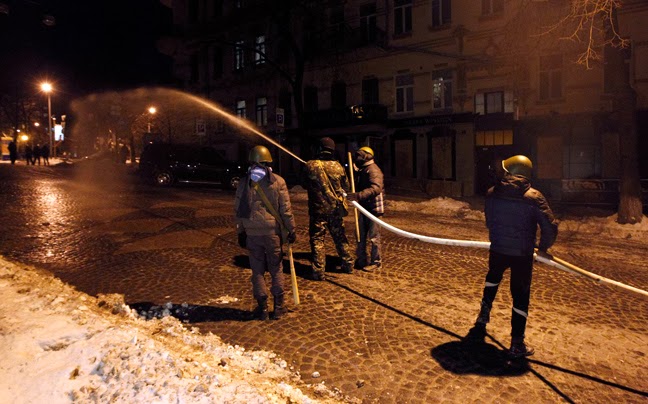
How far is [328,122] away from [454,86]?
24.3 ft

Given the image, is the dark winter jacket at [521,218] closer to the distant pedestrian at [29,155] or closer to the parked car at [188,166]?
the parked car at [188,166]

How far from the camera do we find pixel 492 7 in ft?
63.7

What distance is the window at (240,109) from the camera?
104ft

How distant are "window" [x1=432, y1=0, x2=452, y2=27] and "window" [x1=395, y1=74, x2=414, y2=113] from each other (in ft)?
9.66

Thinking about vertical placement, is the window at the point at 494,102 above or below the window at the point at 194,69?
below

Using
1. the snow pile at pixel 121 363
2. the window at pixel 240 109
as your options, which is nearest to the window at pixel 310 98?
the window at pixel 240 109

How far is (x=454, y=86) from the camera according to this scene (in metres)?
20.4

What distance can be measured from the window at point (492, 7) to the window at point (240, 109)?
1854 cm

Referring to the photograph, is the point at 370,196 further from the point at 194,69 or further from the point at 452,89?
the point at 194,69

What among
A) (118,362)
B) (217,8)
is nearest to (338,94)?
(217,8)

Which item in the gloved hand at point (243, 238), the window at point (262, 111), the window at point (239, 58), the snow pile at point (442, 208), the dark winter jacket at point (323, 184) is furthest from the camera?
the window at point (239, 58)

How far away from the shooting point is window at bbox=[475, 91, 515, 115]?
19078mm

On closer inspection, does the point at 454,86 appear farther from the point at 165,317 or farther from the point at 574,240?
the point at 165,317

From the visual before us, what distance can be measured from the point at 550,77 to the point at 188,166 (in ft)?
56.0
